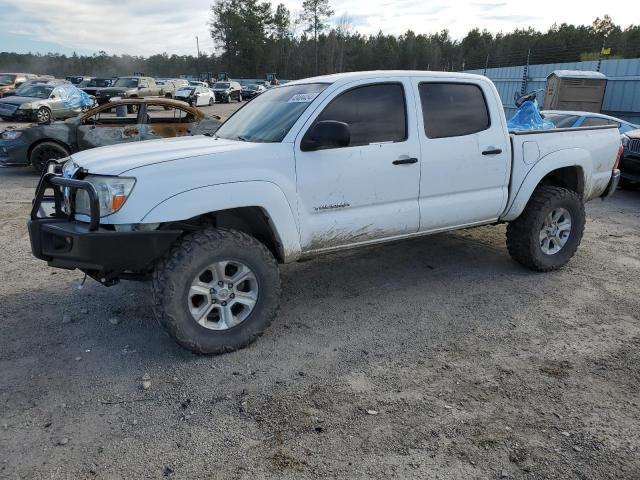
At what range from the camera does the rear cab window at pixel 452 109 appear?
431 cm

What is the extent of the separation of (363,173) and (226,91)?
4051 centimetres

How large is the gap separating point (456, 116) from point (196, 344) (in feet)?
9.53

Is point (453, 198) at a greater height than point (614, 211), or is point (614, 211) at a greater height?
point (453, 198)

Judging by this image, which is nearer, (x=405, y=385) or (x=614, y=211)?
(x=405, y=385)

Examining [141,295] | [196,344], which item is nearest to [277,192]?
[196,344]

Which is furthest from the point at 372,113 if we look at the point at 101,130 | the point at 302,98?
the point at 101,130

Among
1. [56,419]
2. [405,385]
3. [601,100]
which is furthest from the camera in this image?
[601,100]

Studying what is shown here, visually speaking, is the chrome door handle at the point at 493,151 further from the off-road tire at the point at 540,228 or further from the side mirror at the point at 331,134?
the side mirror at the point at 331,134

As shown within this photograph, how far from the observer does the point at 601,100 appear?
616 inches

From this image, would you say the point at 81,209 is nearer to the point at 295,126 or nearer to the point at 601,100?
the point at 295,126

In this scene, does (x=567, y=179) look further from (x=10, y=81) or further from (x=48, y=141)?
(x=10, y=81)

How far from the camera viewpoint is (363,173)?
12.9 feet

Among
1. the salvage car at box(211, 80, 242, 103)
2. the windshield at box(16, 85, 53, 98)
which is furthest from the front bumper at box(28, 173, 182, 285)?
the salvage car at box(211, 80, 242, 103)

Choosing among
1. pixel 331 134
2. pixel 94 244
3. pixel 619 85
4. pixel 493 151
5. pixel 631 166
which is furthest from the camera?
pixel 619 85
